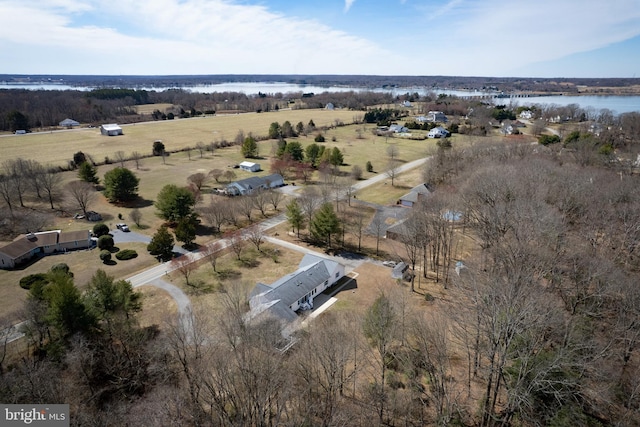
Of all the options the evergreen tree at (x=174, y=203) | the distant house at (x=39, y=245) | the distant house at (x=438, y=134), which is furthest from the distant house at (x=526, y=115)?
the distant house at (x=39, y=245)

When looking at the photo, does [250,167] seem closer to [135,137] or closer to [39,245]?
[39,245]

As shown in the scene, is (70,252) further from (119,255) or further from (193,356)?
(193,356)

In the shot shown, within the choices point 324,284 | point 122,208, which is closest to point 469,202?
point 324,284

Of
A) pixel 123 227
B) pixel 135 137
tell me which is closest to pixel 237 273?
pixel 123 227

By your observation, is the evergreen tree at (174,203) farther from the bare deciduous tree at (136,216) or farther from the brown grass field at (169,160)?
the brown grass field at (169,160)

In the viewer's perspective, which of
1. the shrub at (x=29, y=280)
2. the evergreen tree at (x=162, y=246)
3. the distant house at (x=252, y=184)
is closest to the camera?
the shrub at (x=29, y=280)

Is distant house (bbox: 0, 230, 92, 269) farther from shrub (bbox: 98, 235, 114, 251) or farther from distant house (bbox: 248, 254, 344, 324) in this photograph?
distant house (bbox: 248, 254, 344, 324)
